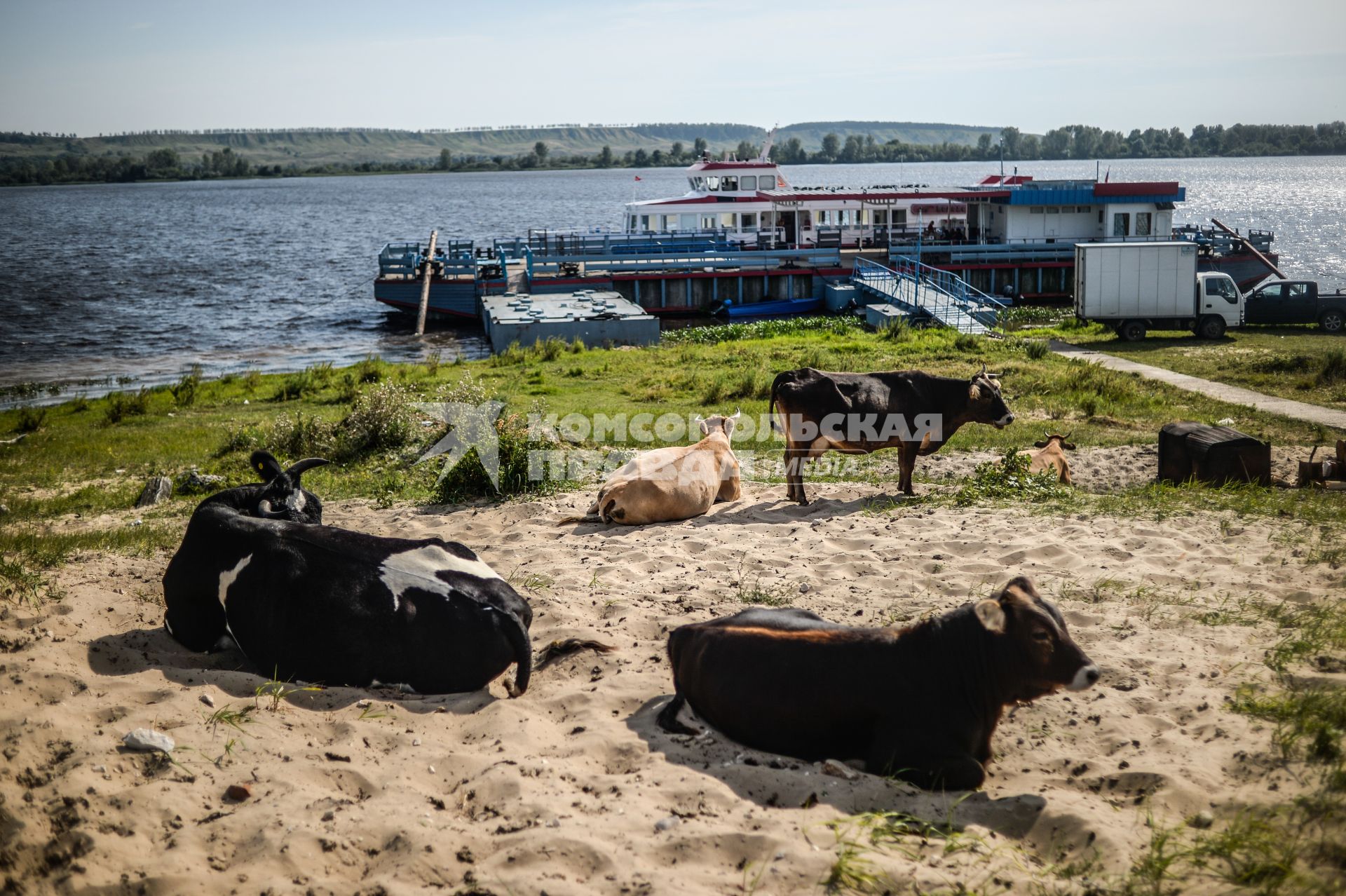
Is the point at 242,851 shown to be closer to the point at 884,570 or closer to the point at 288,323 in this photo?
the point at 884,570

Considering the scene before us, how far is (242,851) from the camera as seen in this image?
427cm

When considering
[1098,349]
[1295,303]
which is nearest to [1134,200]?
[1295,303]

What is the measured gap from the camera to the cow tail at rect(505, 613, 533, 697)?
595 centimetres

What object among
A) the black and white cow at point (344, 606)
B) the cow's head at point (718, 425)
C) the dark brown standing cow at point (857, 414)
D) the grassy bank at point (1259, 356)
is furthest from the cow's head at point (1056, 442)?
the black and white cow at point (344, 606)

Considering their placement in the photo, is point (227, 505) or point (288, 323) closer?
point (227, 505)

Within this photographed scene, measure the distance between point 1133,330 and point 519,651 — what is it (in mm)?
26082

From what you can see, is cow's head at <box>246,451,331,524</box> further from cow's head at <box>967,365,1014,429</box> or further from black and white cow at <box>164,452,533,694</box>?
cow's head at <box>967,365,1014,429</box>

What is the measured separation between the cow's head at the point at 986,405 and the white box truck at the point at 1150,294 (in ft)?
61.7

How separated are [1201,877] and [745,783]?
1911 millimetres

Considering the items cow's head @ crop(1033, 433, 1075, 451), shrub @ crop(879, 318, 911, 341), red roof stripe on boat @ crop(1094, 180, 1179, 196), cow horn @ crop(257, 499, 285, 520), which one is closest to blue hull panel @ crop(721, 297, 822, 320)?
shrub @ crop(879, 318, 911, 341)

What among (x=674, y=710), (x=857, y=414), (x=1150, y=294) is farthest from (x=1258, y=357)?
(x=674, y=710)

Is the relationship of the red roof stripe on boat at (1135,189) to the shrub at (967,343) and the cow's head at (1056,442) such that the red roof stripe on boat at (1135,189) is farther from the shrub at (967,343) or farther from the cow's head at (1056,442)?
the cow's head at (1056,442)

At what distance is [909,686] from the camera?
5.10 m

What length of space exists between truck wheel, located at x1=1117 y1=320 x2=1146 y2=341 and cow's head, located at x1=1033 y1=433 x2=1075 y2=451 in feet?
52.8
